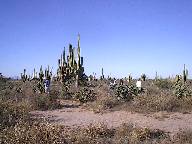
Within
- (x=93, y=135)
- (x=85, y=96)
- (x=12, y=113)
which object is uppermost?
(x=85, y=96)

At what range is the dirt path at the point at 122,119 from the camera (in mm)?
13250

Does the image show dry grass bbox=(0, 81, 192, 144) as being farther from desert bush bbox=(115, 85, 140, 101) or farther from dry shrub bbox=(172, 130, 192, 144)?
desert bush bbox=(115, 85, 140, 101)

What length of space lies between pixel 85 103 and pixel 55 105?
2.18 meters

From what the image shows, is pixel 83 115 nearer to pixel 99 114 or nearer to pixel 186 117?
pixel 99 114

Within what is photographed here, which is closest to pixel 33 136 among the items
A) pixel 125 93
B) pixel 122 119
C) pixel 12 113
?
pixel 12 113

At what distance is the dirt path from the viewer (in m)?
13.2

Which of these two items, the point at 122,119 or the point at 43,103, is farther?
the point at 43,103

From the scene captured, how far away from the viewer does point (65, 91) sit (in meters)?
23.6

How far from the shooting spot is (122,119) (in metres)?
14.7

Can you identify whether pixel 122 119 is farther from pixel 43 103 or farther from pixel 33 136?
pixel 33 136

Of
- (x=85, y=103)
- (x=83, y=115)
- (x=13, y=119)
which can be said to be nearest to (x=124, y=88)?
(x=85, y=103)

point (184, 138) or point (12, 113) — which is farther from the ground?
point (12, 113)

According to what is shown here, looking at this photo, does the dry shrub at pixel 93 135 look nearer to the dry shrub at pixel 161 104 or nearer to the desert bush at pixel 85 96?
the dry shrub at pixel 161 104

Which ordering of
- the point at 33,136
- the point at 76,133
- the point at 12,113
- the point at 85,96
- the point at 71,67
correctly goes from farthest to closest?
1. the point at 71,67
2. the point at 85,96
3. the point at 12,113
4. the point at 76,133
5. the point at 33,136
